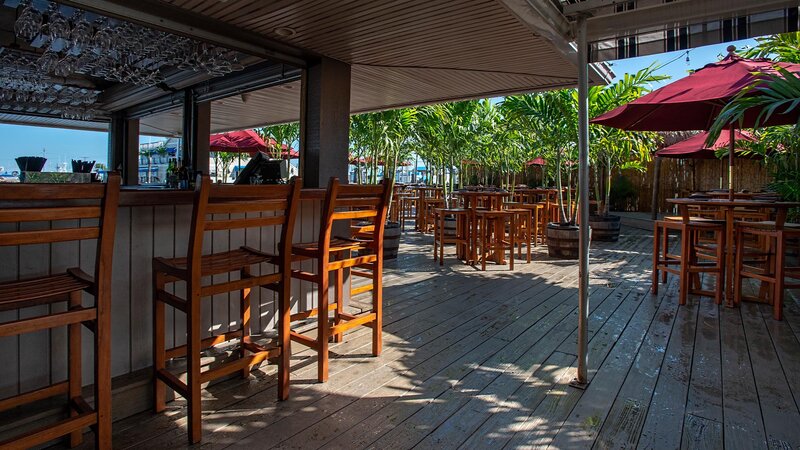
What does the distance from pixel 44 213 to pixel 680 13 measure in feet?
9.96

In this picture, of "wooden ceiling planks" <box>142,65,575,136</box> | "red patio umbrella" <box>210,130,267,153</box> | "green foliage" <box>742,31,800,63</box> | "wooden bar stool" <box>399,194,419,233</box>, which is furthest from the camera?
"wooden bar stool" <box>399,194,419,233</box>

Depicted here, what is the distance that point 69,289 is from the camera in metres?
1.51

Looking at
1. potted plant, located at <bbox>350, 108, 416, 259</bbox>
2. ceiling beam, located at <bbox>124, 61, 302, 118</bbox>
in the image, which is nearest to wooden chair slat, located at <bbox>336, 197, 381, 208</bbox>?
ceiling beam, located at <bbox>124, 61, 302, 118</bbox>

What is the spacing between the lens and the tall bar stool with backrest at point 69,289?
1332mm

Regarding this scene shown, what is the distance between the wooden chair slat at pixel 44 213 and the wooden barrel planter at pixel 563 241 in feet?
19.6

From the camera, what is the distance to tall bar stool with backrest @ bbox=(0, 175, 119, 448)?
4.37 feet

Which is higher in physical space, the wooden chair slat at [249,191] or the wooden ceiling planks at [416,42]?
the wooden ceiling planks at [416,42]

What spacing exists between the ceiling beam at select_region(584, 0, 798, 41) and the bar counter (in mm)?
2048

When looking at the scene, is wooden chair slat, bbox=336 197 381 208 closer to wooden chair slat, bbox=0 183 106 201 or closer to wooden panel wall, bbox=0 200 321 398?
wooden panel wall, bbox=0 200 321 398

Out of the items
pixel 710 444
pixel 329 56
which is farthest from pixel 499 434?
pixel 329 56

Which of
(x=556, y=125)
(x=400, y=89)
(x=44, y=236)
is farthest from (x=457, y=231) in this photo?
(x=44, y=236)

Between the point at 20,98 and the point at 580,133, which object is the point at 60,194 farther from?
the point at 20,98

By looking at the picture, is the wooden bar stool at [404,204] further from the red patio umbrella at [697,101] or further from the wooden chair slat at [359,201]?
the wooden chair slat at [359,201]

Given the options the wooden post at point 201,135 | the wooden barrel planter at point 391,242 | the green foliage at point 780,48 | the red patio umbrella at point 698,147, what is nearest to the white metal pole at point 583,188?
the green foliage at point 780,48
